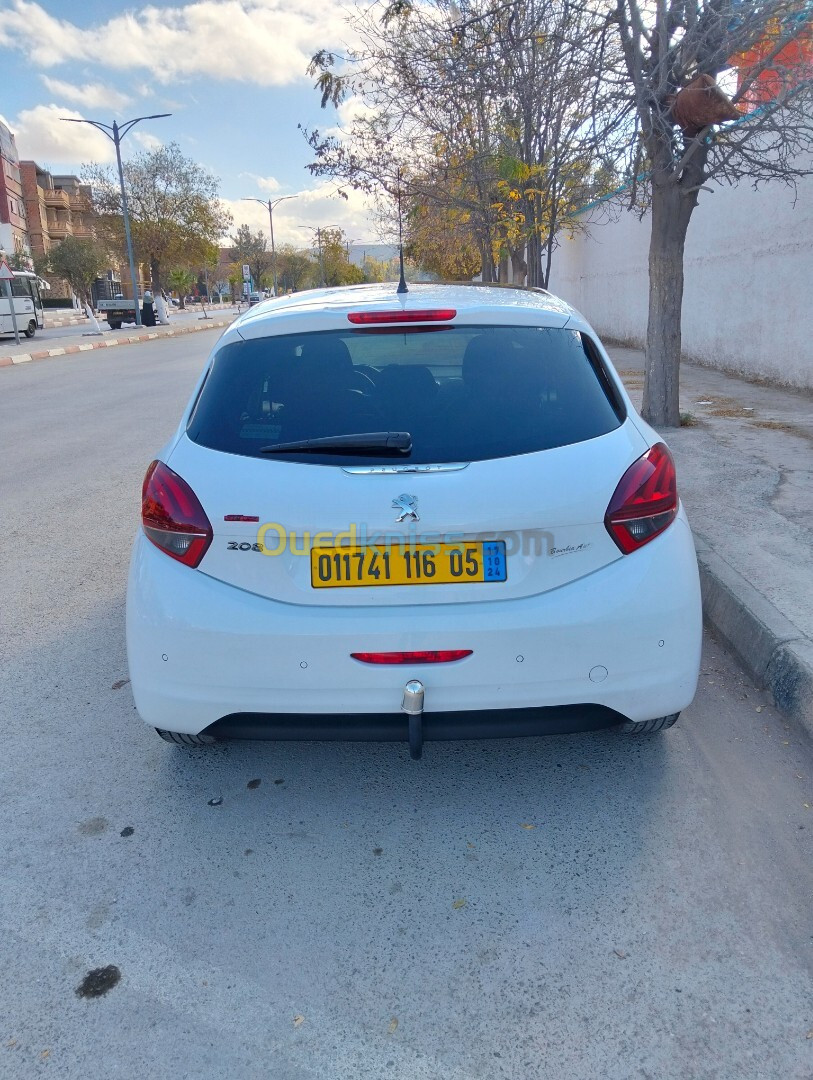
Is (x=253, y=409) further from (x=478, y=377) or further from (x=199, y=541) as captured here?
(x=478, y=377)

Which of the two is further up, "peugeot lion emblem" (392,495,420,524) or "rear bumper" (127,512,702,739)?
"peugeot lion emblem" (392,495,420,524)

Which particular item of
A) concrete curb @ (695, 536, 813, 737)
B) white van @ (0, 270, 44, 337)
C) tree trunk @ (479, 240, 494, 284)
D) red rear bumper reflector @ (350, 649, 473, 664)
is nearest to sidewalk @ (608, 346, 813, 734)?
concrete curb @ (695, 536, 813, 737)

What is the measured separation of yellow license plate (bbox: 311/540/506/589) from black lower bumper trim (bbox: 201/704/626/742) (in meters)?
0.41

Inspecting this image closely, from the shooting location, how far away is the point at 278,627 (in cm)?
248

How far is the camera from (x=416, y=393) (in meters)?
2.79

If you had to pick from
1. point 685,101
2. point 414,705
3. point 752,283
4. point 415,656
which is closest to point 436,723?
point 414,705

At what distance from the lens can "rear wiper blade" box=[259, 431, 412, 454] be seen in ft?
8.46

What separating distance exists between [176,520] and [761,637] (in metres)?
2.57

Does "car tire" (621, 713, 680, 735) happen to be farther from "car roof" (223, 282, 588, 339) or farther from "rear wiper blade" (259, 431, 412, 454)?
"car roof" (223, 282, 588, 339)

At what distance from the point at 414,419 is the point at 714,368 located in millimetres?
12682

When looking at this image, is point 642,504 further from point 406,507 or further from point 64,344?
point 64,344

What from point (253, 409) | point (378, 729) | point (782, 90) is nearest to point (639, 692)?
point (378, 729)

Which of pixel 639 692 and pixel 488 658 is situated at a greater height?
pixel 488 658

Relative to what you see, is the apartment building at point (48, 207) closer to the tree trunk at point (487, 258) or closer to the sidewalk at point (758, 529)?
the tree trunk at point (487, 258)
